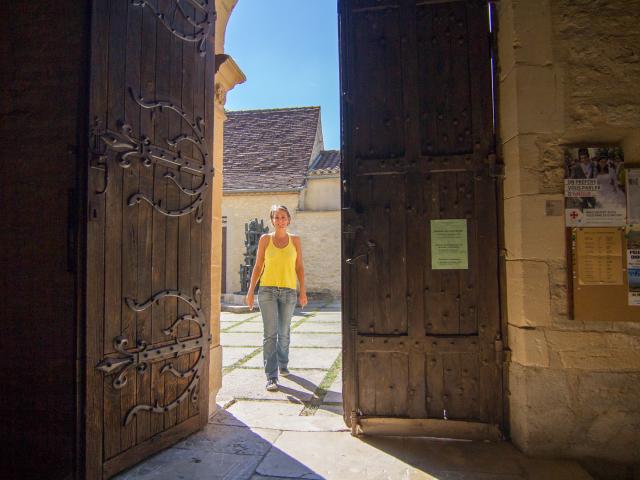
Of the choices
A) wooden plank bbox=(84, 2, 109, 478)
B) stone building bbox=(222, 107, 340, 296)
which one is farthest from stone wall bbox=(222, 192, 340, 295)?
wooden plank bbox=(84, 2, 109, 478)

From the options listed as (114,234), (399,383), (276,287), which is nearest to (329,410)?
(399,383)

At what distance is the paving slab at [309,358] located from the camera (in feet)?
14.9

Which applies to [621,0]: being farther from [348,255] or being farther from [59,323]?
[59,323]

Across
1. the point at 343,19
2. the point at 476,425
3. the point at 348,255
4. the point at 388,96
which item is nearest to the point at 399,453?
the point at 476,425

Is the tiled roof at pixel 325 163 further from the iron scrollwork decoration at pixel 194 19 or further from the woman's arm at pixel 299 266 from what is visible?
the iron scrollwork decoration at pixel 194 19

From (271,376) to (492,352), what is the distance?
191cm

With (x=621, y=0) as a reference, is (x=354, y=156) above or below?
below

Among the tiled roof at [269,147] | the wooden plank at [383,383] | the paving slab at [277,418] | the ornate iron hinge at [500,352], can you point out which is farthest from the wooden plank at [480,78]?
the tiled roof at [269,147]

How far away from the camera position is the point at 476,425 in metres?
2.63

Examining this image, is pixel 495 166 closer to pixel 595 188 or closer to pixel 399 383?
pixel 595 188

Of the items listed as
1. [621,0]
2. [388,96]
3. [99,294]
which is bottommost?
[99,294]

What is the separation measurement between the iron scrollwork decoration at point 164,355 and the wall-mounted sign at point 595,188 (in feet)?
7.70

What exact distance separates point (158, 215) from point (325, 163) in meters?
13.0

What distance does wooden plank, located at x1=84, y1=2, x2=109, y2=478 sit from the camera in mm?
2006
